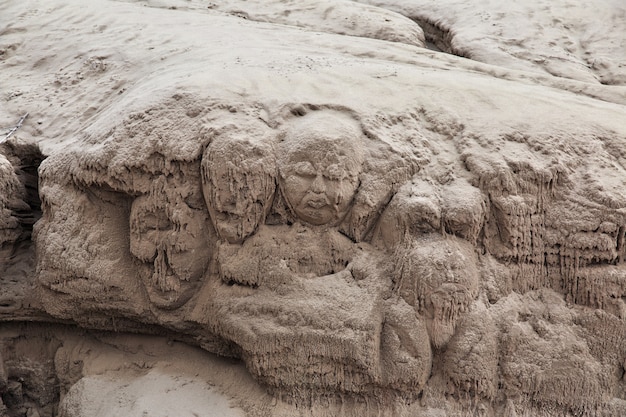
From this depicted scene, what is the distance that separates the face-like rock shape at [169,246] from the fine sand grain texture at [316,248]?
0.5 inches

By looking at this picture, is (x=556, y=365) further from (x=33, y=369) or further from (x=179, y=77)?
(x=33, y=369)

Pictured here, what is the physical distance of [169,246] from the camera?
13.0 ft

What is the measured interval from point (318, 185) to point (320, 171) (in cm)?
7

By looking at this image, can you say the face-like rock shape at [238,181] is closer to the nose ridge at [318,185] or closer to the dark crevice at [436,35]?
the nose ridge at [318,185]

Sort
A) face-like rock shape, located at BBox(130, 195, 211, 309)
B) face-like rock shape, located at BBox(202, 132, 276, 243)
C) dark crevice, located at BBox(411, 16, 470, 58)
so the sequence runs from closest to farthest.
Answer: face-like rock shape, located at BBox(202, 132, 276, 243) < face-like rock shape, located at BBox(130, 195, 211, 309) < dark crevice, located at BBox(411, 16, 470, 58)

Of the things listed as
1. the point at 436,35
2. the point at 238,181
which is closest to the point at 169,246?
the point at 238,181

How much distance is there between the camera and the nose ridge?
3.78m

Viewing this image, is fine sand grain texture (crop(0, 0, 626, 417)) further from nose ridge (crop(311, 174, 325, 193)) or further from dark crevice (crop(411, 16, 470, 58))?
dark crevice (crop(411, 16, 470, 58))

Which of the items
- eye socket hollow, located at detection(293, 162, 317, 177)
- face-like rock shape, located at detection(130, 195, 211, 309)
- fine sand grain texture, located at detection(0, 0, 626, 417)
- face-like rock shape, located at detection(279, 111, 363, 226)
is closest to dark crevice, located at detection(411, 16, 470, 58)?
fine sand grain texture, located at detection(0, 0, 626, 417)

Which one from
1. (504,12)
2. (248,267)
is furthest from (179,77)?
(504,12)

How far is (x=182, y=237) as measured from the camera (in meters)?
3.95

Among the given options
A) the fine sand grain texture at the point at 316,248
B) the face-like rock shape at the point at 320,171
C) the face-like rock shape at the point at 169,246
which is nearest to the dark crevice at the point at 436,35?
the fine sand grain texture at the point at 316,248

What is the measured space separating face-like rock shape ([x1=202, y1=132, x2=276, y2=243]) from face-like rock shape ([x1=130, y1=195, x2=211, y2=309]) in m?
0.17

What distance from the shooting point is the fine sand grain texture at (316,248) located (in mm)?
3715
